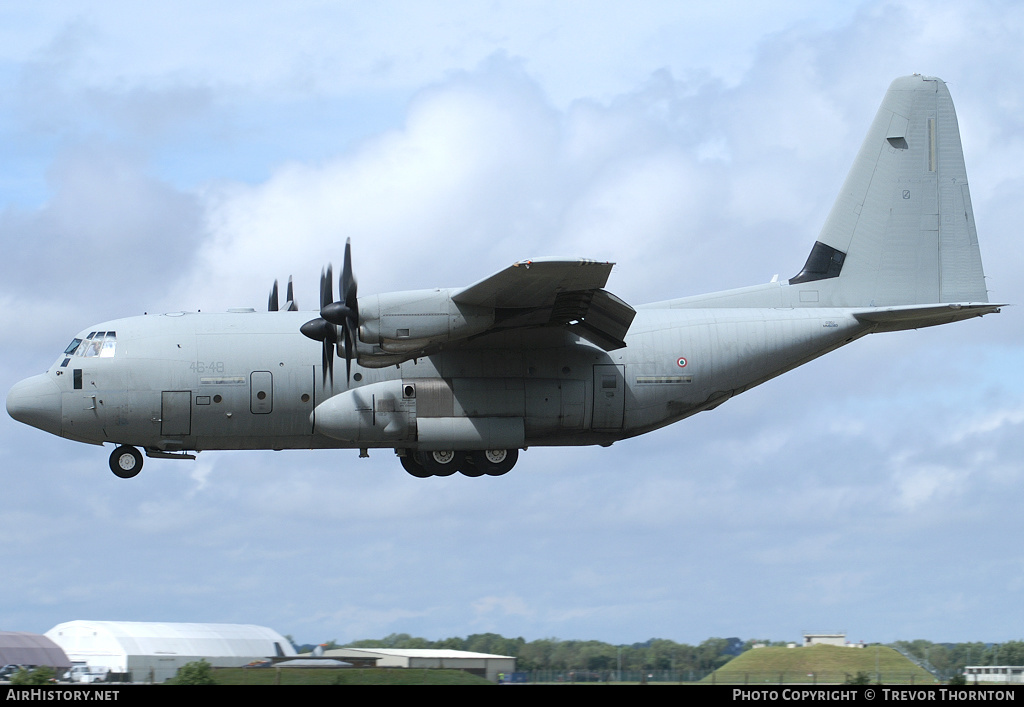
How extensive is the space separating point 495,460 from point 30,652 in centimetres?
995

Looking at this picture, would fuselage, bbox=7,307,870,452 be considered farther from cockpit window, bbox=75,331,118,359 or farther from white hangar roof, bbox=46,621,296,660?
white hangar roof, bbox=46,621,296,660

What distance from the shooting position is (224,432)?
2433 centimetres

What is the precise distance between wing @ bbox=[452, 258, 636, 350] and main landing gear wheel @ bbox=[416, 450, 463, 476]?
3.35 metres

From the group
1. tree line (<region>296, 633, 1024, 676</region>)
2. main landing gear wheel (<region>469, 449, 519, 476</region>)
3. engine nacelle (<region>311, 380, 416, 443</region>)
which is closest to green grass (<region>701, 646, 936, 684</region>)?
tree line (<region>296, 633, 1024, 676</region>)

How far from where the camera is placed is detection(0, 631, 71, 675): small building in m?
18.4

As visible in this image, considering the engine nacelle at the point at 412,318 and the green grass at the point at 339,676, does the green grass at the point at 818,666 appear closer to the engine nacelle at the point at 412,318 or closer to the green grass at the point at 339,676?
the green grass at the point at 339,676

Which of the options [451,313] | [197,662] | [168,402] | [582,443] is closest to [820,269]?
[582,443]

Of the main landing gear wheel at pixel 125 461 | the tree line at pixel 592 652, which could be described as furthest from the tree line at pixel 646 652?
the main landing gear wheel at pixel 125 461

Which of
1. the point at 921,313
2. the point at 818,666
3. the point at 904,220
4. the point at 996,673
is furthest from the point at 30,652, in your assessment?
the point at 904,220

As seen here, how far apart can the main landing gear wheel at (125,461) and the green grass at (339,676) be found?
8.91 m

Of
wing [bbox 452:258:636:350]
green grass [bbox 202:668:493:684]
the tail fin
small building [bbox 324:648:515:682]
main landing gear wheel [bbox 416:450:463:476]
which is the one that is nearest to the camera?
green grass [bbox 202:668:493:684]

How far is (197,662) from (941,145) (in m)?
20.0

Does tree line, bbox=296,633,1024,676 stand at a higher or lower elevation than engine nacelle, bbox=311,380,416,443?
lower

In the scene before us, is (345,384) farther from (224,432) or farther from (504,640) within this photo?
(504,640)
